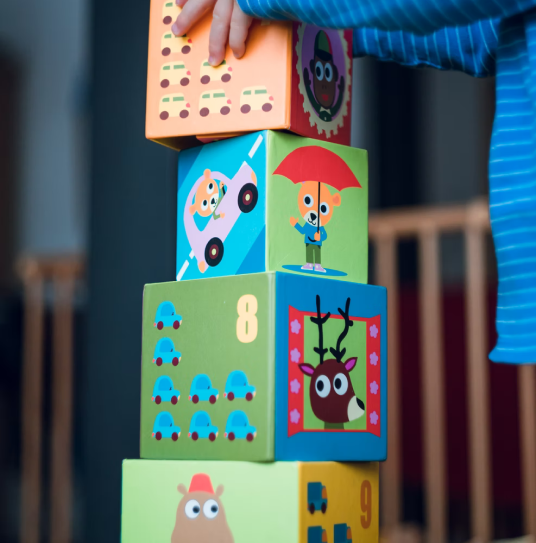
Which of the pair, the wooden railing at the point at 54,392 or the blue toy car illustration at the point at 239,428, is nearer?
the blue toy car illustration at the point at 239,428

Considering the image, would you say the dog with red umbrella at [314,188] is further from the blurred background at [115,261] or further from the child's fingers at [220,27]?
the blurred background at [115,261]

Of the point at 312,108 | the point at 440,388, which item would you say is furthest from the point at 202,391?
the point at 440,388

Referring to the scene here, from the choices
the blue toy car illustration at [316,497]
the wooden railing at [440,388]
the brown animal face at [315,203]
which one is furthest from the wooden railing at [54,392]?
the blue toy car illustration at [316,497]

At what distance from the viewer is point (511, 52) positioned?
98cm

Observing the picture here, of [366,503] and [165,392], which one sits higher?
[165,392]

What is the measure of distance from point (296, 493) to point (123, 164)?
91 centimetres

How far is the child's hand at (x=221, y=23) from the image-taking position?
3.29 ft

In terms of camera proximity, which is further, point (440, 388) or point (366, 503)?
point (440, 388)

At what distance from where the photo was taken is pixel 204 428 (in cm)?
99

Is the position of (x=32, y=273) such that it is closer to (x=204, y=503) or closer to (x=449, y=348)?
(x=449, y=348)

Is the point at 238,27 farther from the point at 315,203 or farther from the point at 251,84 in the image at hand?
the point at 315,203

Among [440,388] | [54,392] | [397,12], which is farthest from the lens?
[54,392]

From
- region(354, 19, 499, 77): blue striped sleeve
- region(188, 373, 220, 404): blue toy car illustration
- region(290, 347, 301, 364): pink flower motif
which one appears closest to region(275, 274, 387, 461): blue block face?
region(290, 347, 301, 364): pink flower motif

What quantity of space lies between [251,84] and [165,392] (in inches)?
16.3
